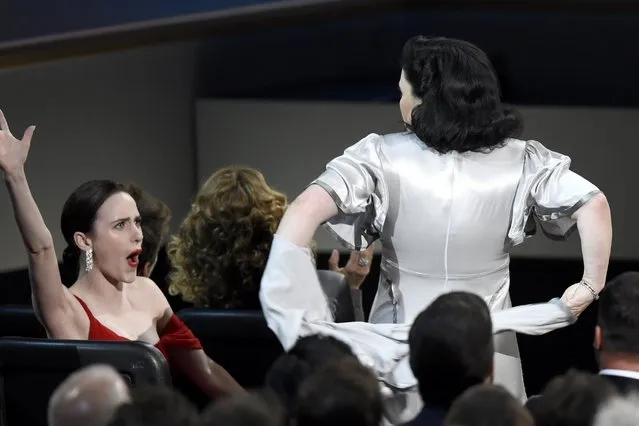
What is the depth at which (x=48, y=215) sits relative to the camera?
4914 mm

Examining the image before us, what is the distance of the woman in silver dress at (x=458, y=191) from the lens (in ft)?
8.45

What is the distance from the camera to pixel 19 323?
129 inches

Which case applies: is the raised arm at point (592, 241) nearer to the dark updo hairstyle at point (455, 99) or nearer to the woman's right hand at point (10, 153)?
the dark updo hairstyle at point (455, 99)

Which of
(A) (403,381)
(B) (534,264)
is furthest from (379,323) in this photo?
(B) (534,264)

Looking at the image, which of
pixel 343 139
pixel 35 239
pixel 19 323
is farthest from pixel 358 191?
pixel 343 139

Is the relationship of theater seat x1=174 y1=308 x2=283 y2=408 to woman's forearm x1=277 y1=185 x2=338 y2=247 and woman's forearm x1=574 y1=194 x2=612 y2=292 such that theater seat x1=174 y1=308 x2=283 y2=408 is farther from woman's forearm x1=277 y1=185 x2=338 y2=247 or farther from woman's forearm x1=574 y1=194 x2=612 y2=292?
woman's forearm x1=574 y1=194 x2=612 y2=292

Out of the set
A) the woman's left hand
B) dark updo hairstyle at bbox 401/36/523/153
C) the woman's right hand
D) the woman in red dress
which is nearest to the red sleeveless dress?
the woman in red dress

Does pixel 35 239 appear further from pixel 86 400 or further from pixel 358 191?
pixel 86 400

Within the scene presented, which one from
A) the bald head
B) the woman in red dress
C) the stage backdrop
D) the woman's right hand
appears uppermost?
the woman's right hand

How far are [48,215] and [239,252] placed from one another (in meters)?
1.87

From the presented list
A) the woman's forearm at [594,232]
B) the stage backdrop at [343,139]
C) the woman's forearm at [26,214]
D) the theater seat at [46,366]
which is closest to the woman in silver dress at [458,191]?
the woman's forearm at [594,232]

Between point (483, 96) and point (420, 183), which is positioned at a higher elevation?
point (483, 96)

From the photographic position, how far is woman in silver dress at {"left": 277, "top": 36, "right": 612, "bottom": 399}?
257 centimetres

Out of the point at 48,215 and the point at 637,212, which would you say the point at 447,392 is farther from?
the point at 637,212
